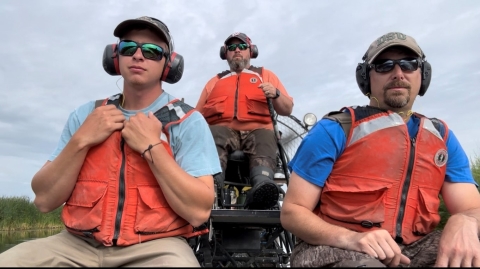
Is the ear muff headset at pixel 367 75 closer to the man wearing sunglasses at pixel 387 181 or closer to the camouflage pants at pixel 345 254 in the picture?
the man wearing sunglasses at pixel 387 181

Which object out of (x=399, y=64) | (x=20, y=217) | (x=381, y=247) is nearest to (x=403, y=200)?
(x=381, y=247)

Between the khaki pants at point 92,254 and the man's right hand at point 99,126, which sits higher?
the man's right hand at point 99,126

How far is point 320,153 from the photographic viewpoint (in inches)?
100

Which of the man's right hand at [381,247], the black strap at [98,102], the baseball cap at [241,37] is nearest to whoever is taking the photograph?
the man's right hand at [381,247]

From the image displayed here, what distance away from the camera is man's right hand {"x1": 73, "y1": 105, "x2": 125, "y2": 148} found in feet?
7.99

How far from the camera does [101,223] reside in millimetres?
2385

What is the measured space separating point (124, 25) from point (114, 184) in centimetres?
101

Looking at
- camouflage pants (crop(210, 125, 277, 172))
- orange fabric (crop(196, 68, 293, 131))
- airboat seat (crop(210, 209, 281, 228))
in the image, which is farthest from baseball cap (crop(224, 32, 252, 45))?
airboat seat (crop(210, 209, 281, 228))

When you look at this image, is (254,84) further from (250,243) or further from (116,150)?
(116,150)

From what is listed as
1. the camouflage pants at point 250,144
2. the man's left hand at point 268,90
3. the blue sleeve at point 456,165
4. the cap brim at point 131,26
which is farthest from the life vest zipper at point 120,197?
the man's left hand at point 268,90

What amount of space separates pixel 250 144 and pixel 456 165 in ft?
7.74

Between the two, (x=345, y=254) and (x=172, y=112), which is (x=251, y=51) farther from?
(x=345, y=254)

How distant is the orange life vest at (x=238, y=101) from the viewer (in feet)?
16.4

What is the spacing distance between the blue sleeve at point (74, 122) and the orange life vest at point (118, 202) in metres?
0.34
